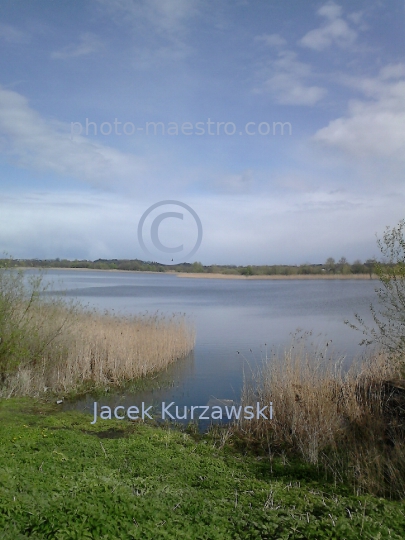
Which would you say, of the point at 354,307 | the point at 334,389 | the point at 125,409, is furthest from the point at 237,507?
the point at 354,307

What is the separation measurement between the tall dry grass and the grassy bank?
361 cm

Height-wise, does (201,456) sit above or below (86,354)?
below

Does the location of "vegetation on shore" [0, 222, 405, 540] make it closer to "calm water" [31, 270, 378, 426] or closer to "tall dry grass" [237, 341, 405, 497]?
"tall dry grass" [237, 341, 405, 497]

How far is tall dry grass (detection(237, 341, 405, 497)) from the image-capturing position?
523 cm

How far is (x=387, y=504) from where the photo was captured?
12.4ft

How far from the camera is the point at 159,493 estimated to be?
12.4 feet

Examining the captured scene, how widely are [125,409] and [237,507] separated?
528 cm

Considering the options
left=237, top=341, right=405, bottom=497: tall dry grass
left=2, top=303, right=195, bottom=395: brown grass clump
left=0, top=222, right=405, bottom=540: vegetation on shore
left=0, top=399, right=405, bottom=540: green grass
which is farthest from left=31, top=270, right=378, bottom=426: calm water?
left=0, top=399, right=405, bottom=540: green grass

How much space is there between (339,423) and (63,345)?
19.9 ft

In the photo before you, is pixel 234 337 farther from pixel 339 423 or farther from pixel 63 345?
pixel 339 423

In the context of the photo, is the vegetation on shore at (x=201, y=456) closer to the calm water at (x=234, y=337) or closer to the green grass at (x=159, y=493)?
the green grass at (x=159, y=493)

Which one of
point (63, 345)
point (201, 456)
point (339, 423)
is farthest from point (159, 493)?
point (63, 345)

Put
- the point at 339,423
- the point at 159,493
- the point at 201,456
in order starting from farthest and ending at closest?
the point at 339,423
the point at 201,456
the point at 159,493

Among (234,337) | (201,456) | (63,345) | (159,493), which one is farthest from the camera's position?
(234,337)
